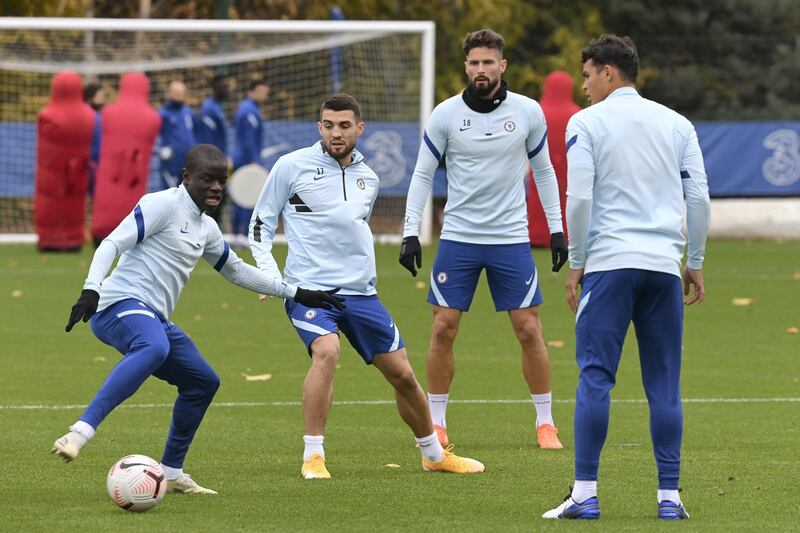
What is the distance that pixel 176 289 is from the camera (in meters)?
7.89

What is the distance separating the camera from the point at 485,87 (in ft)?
30.2

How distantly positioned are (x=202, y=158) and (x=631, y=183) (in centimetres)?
213

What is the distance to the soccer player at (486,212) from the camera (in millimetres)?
9297

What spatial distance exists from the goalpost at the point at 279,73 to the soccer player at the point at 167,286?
17727 millimetres

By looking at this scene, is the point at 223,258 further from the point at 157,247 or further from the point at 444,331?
the point at 444,331

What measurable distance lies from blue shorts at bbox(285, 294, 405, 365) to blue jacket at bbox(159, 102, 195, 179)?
51.8 ft

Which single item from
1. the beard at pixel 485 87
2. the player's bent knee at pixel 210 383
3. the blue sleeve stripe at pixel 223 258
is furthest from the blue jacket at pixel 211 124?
the player's bent knee at pixel 210 383

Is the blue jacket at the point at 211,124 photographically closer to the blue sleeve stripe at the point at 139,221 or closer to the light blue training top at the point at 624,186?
the blue sleeve stripe at the point at 139,221

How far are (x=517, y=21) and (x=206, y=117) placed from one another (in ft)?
48.3

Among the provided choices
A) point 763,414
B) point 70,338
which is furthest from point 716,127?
point 763,414

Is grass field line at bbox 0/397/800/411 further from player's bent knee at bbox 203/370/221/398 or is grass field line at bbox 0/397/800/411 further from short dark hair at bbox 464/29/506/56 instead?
player's bent knee at bbox 203/370/221/398

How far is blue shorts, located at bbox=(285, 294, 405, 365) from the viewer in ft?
27.3

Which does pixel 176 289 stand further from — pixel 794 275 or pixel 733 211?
pixel 733 211

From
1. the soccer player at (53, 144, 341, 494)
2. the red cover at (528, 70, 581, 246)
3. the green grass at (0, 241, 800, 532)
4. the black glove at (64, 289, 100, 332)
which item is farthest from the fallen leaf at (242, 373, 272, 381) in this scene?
the red cover at (528, 70, 581, 246)
